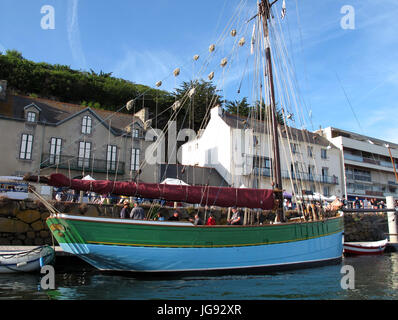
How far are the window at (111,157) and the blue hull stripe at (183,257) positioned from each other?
63.6 feet

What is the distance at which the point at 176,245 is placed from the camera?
1095 cm

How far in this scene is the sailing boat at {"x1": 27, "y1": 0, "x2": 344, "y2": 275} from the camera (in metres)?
10.2

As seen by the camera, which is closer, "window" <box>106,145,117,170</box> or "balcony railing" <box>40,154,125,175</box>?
"balcony railing" <box>40,154,125,175</box>

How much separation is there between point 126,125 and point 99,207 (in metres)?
16.3

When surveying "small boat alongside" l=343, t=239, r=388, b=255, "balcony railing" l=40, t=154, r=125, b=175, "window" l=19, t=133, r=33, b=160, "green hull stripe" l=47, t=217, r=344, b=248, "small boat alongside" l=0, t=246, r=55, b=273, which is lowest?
"small boat alongside" l=343, t=239, r=388, b=255

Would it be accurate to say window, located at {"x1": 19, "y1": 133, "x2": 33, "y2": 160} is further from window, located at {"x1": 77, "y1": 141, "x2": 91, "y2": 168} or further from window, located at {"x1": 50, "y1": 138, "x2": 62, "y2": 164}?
window, located at {"x1": 77, "y1": 141, "x2": 91, "y2": 168}

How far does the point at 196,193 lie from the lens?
1194cm

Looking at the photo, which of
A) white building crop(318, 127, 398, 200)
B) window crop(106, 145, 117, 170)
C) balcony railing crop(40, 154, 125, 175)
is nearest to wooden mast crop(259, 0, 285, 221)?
balcony railing crop(40, 154, 125, 175)

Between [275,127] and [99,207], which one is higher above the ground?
[275,127]

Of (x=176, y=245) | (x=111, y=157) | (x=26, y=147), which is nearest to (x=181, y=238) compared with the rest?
(x=176, y=245)

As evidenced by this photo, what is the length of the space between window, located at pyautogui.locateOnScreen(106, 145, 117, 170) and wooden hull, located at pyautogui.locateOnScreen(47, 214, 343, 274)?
63.6ft

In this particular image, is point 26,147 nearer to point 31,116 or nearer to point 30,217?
point 31,116

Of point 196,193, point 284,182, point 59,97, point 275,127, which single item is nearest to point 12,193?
point 196,193
